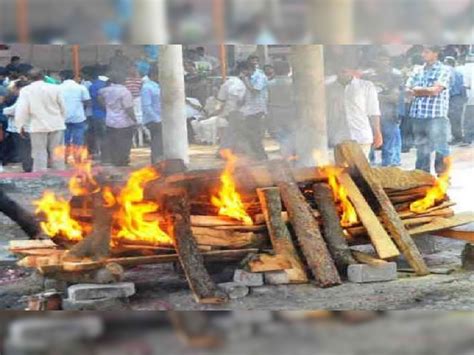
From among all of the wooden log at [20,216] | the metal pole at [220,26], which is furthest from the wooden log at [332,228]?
the wooden log at [20,216]

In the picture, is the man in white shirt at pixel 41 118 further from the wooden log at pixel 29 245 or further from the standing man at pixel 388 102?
the standing man at pixel 388 102

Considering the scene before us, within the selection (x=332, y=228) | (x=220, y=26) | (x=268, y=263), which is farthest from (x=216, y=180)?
(x=220, y=26)

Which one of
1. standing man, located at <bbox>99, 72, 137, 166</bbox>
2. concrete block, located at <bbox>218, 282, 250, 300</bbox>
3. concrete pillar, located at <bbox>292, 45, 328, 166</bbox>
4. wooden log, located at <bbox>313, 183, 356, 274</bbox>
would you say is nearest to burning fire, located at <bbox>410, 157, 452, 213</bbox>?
wooden log, located at <bbox>313, 183, 356, 274</bbox>

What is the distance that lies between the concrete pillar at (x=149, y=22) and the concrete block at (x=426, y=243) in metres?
1.16

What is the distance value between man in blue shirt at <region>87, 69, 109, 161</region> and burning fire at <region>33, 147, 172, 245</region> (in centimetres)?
4

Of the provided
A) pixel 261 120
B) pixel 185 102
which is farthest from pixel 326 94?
pixel 185 102

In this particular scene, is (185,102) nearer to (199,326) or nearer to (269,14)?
(269,14)

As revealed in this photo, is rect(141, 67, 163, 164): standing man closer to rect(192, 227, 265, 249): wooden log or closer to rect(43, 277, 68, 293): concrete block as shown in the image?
rect(192, 227, 265, 249): wooden log

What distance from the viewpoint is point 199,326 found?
366cm

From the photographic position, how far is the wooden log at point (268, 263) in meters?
3.55

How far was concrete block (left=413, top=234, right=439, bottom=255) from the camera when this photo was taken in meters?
3.59

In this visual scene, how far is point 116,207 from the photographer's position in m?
3.54

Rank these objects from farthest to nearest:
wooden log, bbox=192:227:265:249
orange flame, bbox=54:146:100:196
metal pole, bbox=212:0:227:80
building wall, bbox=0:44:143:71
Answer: wooden log, bbox=192:227:265:249 < orange flame, bbox=54:146:100:196 < building wall, bbox=0:44:143:71 < metal pole, bbox=212:0:227:80

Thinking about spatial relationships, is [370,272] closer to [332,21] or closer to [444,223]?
[444,223]
